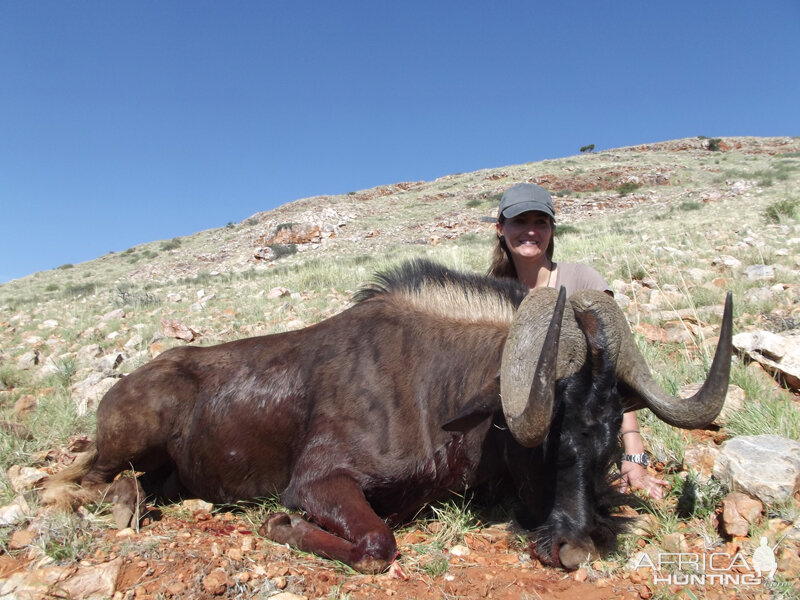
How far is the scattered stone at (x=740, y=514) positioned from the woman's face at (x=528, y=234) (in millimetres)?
2389

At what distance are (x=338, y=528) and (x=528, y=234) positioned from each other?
278 cm

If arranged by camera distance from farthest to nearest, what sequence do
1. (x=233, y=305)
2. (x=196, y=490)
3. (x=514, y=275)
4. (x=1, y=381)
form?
1. (x=233, y=305)
2. (x=1, y=381)
3. (x=514, y=275)
4. (x=196, y=490)

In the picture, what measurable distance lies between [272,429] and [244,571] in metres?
1.10

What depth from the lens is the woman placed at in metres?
4.23

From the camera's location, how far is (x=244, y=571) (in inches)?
103

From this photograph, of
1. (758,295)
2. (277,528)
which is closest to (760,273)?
(758,295)

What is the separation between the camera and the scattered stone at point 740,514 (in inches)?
101

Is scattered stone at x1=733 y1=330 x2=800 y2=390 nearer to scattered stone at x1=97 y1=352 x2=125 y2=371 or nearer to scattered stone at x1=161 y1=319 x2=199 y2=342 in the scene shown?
scattered stone at x1=161 y1=319 x2=199 y2=342

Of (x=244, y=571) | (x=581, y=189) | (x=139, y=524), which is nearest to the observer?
(x=244, y=571)

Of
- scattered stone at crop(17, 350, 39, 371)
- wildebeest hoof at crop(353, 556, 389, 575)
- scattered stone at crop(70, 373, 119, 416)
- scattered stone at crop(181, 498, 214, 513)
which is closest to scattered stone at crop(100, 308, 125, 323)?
scattered stone at crop(17, 350, 39, 371)

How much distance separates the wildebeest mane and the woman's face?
2.63 ft

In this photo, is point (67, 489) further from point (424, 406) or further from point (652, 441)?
point (652, 441)

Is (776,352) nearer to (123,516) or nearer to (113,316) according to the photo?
(123,516)

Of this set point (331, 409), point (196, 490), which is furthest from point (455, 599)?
point (196, 490)
